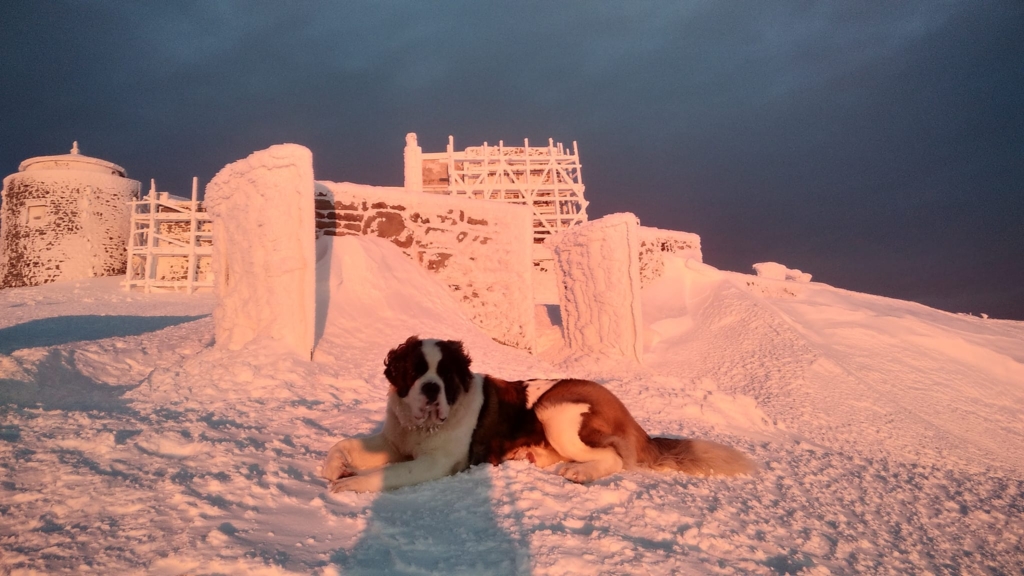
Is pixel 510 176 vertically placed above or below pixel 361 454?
above

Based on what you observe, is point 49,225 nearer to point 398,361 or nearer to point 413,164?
point 413,164

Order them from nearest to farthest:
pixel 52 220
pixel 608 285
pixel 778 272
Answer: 1. pixel 608 285
2. pixel 778 272
3. pixel 52 220

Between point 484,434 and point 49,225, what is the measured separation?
25.0 m

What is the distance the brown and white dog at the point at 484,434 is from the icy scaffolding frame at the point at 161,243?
19.5m

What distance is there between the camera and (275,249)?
20.8ft

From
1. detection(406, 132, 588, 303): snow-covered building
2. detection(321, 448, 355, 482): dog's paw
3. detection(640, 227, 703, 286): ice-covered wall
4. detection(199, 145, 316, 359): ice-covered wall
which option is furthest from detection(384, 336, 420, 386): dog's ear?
detection(406, 132, 588, 303): snow-covered building

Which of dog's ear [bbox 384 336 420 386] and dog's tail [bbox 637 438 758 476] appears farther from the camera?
dog's tail [bbox 637 438 758 476]

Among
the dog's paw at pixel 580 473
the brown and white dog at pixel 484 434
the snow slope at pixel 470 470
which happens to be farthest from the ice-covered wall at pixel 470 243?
the dog's paw at pixel 580 473

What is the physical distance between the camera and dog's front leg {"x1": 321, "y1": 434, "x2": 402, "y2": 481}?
335cm

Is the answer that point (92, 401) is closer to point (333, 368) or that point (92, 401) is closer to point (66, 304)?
point (333, 368)

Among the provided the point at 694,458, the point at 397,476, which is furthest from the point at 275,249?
the point at 694,458

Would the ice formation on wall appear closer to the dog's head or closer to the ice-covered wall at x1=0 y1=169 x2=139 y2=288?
the dog's head

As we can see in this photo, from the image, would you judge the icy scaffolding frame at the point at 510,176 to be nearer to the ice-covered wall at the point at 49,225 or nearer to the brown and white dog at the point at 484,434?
the ice-covered wall at the point at 49,225

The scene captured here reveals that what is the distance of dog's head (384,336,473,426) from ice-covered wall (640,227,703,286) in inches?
440
